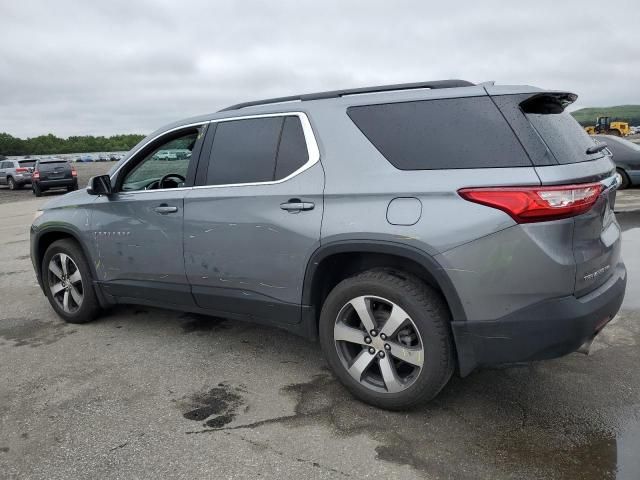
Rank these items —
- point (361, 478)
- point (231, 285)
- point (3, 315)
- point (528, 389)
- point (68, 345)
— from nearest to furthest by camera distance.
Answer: point (361, 478)
point (528, 389)
point (231, 285)
point (68, 345)
point (3, 315)

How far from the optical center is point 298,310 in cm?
333

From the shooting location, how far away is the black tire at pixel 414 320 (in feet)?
9.25

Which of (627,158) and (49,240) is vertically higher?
(627,158)

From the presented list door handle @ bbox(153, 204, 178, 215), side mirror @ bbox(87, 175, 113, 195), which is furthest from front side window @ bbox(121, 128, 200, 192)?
door handle @ bbox(153, 204, 178, 215)

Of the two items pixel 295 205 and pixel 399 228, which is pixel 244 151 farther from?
pixel 399 228

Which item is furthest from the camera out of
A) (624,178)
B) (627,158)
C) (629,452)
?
(624,178)

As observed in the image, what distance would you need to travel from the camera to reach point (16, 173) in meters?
26.0

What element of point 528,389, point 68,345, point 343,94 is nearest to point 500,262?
point 528,389

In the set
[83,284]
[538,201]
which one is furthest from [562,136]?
[83,284]

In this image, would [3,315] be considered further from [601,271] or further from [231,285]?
[601,271]

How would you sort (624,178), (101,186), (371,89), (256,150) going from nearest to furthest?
1. (371,89)
2. (256,150)
3. (101,186)
4. (624,178)

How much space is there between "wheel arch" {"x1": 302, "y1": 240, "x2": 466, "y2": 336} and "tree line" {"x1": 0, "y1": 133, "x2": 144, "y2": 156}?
109 m

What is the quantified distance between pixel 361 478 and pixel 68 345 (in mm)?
2864

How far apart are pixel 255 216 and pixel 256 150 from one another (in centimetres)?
47
